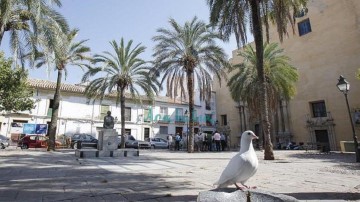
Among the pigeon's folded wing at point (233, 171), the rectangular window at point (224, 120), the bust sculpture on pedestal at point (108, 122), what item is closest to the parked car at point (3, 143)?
the bust sculpture on pedestal at point (108, 122)

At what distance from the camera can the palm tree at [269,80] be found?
20922 millimetres

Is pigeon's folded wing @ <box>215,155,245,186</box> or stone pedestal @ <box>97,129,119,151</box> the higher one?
stone pedestal @ <box>97,129,119,151</box>

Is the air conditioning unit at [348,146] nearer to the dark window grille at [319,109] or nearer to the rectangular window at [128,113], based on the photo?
the dark window grille at [319,109]

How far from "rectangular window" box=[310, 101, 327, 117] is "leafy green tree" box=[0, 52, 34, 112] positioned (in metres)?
26.9

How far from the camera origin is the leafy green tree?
54.4ft

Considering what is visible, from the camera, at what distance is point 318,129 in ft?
84.5

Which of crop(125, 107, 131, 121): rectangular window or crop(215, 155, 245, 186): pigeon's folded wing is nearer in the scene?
crop(215, 155, 245, 186): pigeon's folded wing

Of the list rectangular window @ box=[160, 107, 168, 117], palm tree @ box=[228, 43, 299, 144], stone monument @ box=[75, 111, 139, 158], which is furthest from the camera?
rectangular window @ box=[160, 107, 168, 117]

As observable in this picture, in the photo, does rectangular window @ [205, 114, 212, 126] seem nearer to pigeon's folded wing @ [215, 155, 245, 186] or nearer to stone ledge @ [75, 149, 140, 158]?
stone ledge @ [75, 149, 140, 158]

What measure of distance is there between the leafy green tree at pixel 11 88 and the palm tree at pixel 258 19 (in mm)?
12843

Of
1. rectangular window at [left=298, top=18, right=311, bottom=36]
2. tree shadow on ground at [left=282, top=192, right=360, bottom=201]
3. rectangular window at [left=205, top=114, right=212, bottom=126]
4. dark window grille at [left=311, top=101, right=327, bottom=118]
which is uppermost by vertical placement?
rectangular window at [left=298, top=18, right=311, bottom=36]

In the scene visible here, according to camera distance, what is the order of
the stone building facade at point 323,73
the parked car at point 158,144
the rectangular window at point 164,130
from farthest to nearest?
the rectangular window at point 164,130 < the parked car at point 158,144 < the stone building facade at point 323,73

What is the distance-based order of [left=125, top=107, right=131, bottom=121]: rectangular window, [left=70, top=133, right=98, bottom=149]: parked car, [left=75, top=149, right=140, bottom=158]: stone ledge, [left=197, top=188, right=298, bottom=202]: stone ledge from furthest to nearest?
[left=125, top=107, right=131, bottom=121]: rectangular window < [left=70, top=133, right=98, bottom=149]: parked car < [left=75, top=149, right=140, bottom=158]: stone ledge < [left=197, top=188, right=298, bottom=202]: stone ledge

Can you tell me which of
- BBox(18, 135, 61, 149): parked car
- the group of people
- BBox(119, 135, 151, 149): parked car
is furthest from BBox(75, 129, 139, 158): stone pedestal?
BBox(119, 135, 151, 149): parked car
